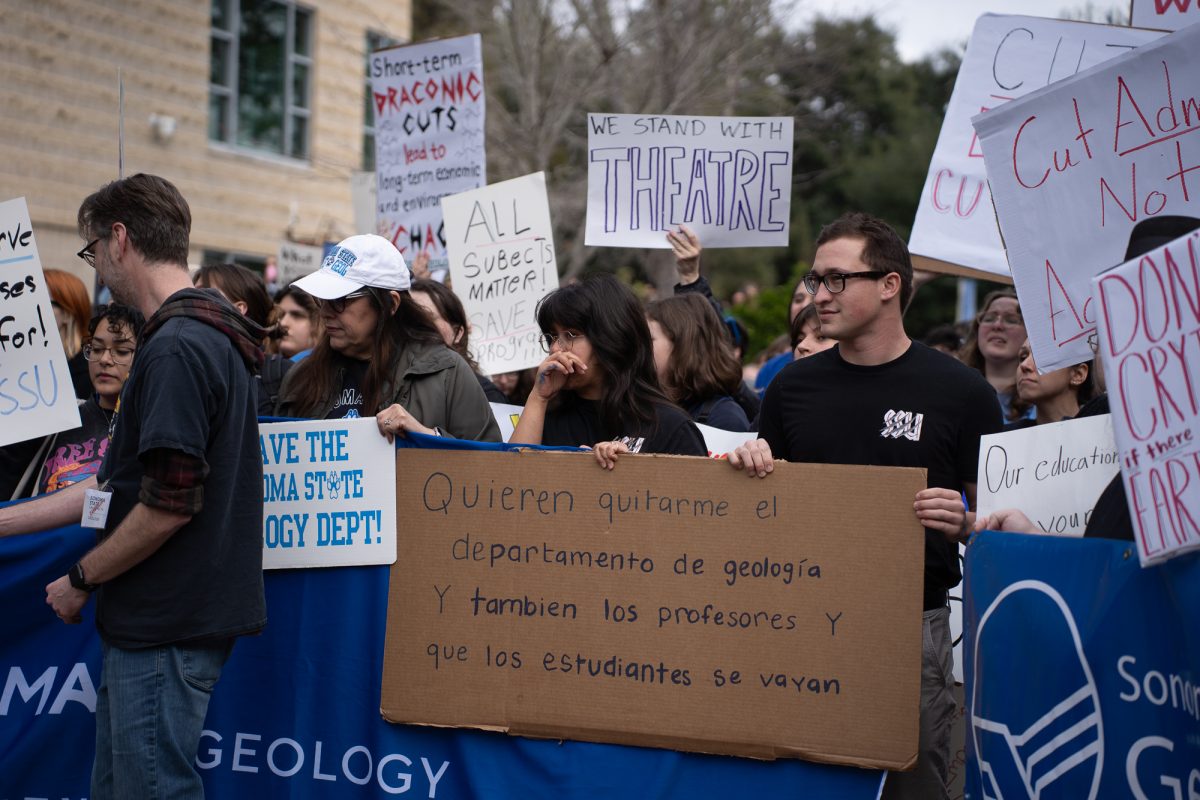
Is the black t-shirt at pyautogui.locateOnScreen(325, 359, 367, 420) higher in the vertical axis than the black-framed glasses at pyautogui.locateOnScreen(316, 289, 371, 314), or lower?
lower

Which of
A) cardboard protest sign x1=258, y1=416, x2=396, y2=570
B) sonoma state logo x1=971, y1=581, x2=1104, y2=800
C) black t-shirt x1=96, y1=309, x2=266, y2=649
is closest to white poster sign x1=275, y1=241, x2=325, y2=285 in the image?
cardboard protest sign x1=258, y1=416, x2=396, y2=570

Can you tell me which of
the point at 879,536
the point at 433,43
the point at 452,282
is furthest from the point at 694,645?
the point at 433,43

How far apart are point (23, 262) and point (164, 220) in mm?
1472

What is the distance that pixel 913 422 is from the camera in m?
3.66

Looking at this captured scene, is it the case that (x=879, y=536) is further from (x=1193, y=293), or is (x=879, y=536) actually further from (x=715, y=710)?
(x=1193, y=293)

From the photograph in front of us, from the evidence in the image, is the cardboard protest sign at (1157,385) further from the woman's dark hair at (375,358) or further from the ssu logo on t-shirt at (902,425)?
the woman's dark hair at (375,358)

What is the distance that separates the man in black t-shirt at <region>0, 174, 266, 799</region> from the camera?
3.25 meters

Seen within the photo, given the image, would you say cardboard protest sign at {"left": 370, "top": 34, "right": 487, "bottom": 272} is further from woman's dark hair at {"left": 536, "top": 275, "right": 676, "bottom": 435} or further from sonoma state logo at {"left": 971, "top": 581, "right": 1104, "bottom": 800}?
sonoma state logo at {"left": 971, "top": 581, "right": 1104, "bottom": 800}

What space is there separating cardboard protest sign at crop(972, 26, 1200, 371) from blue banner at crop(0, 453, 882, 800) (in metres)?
1.86

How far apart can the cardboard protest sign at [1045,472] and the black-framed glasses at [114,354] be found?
312 cm

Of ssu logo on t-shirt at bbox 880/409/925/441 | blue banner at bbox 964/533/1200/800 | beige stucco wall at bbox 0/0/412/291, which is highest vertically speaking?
beige stucco wall at bbox 0/0/412/291

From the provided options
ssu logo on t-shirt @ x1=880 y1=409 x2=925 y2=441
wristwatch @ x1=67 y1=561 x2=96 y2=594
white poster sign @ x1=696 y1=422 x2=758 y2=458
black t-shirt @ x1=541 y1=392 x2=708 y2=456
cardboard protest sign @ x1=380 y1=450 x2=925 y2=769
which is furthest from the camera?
white poster sign @ x1=696 y1=422 x2=758 y2=458

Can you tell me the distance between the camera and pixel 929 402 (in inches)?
145

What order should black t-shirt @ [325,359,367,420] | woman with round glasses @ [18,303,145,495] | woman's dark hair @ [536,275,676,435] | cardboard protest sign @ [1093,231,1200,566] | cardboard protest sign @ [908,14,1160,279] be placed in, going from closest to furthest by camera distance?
cardboard protest sign @ [1093,231,1200,566] < woman's dark hair @ [536,275,676,435] < black t-shirt @ [325,359,367,420] < woman with round glasses @ [18,303,145,495] < cardboard protest sign @ [908,14,1160,279]
